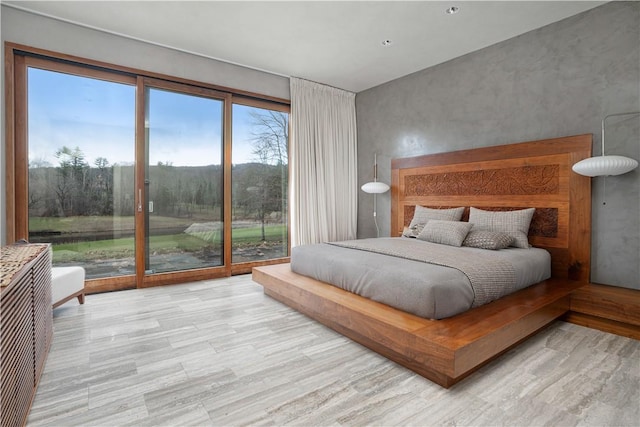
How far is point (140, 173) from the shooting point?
3771 millimetres

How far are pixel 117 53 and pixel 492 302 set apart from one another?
14.4 feet

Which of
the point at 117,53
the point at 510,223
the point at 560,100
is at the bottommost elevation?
the point at 510,223

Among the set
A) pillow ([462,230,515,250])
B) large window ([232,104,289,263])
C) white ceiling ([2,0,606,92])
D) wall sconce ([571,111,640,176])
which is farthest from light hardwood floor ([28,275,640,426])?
white ceiling ([2,0,606,92])

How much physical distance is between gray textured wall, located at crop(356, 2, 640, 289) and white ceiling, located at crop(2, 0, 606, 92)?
200mm

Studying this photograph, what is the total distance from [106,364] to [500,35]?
15.1 feet

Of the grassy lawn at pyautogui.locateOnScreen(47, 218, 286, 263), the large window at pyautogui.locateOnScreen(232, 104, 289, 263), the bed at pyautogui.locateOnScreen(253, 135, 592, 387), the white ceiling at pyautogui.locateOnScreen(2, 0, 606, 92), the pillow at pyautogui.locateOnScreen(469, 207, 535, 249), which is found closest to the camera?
the bed at pyautogui.locateOnScreen(253, 135, 592, 387)

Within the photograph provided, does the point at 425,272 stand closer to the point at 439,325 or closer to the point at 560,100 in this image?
the point at 439,325

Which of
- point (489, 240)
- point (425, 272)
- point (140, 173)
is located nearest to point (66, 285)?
point (140, 173)

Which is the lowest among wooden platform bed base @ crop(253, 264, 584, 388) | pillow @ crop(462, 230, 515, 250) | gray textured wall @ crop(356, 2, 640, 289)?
wooden platform bed base @ crop(253, 264, 584, 388)

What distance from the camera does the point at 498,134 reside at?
376 cm

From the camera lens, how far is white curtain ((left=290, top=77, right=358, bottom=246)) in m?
4.88

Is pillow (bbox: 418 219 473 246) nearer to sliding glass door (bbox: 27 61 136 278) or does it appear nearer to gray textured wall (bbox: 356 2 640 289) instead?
gray textured wall (bbox: 356 2 640 289)

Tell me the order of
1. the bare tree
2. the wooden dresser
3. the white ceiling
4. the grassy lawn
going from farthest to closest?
1. the bare tree
2. the grassy lawn
3. the white ceiling
4. the wooden dresser

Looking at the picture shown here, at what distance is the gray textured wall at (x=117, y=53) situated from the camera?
10.2 feet
